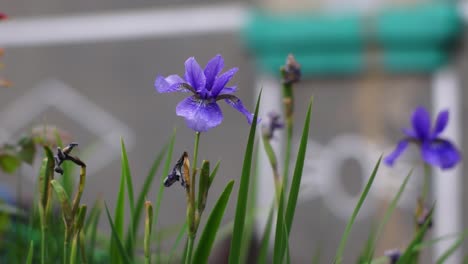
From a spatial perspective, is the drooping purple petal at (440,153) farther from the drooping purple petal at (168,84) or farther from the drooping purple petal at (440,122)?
the drooping purple petal at (168,84)

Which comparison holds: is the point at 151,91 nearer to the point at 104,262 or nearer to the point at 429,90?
the point at 429,90

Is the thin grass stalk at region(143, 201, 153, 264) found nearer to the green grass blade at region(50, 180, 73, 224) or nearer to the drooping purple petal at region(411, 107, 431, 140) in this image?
the green grass blade at region(50, 180, 73, 224)

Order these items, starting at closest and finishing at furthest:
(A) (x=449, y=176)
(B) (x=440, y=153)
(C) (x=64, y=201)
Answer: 1. (C) (x=64, y=201)
2. (B) (x=440, y=153)
3. (A) (x=449, y=176)

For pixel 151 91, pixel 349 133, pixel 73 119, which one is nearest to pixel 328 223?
pixel 349 133

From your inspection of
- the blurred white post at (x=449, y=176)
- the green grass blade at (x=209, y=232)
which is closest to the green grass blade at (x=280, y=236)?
the green grass blade at (x=209, y=232)

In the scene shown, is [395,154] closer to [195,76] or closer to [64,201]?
[195,76]

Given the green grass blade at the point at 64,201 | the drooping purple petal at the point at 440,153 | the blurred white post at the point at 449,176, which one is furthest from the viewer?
the blurred white post at the point at 449,176

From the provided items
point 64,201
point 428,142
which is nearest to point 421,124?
point 428,142
